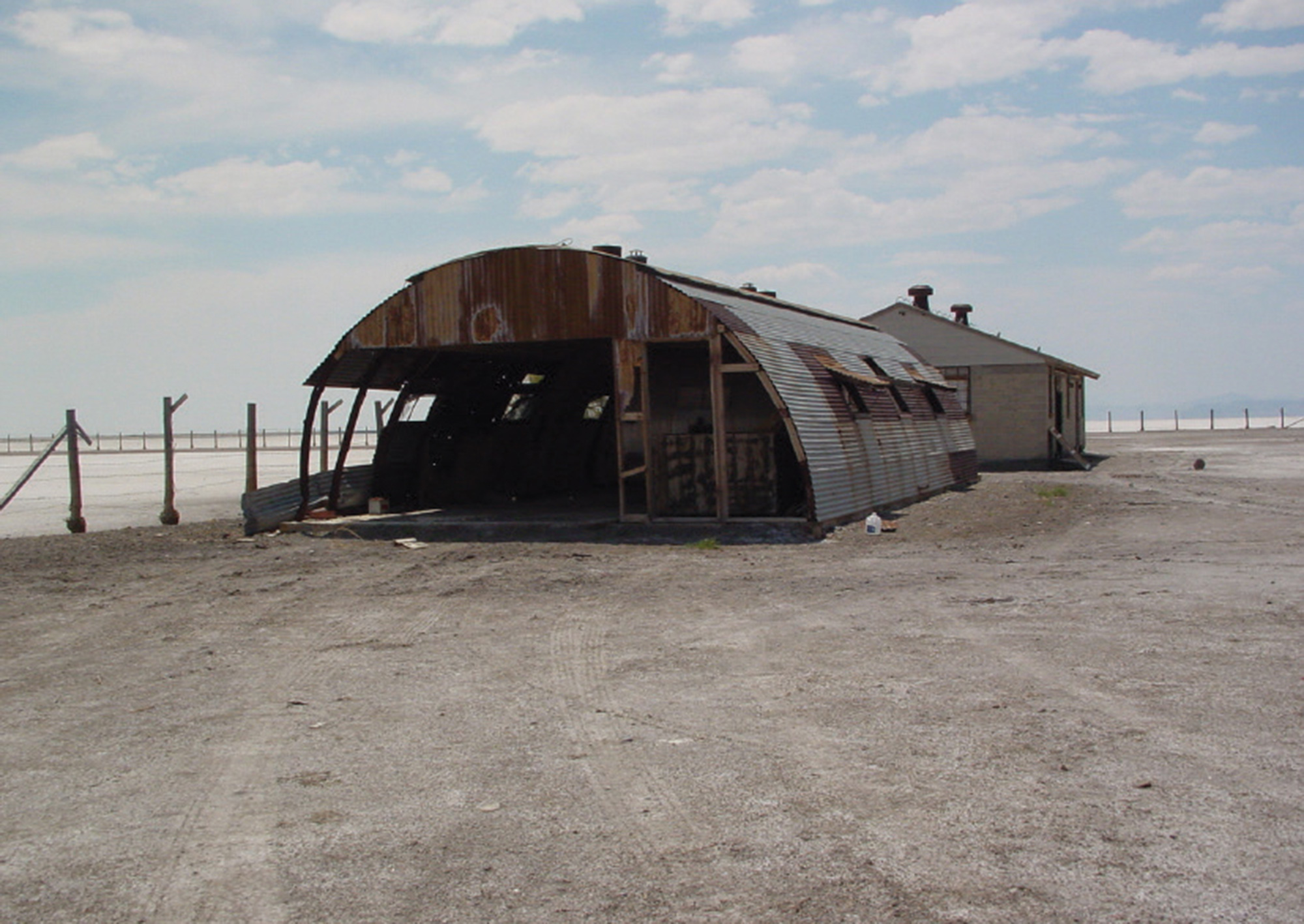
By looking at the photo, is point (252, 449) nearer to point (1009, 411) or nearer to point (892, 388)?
point (892, 388)

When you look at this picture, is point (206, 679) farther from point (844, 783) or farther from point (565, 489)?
point (565, 489)

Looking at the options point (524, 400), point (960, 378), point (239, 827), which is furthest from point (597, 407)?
point (239, 827)

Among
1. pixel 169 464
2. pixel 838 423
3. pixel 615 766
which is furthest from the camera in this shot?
pixel 169 464

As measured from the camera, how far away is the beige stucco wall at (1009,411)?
35.2 m

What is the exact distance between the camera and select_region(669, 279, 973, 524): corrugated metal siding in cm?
1755

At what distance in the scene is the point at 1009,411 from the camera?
35438 millimetres

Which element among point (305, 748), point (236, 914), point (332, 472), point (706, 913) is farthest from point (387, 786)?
point (332, 472)

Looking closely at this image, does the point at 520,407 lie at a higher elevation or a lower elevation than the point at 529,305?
lower

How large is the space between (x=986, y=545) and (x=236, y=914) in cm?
1242

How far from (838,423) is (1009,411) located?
1802 cm

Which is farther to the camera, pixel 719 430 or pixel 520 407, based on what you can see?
pixel 520 407

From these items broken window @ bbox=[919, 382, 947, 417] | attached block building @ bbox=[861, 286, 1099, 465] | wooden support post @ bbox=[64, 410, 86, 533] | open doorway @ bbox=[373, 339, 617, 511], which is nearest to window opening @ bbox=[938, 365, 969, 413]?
attached block building @ bbox=[861, 286, 1099, 465]

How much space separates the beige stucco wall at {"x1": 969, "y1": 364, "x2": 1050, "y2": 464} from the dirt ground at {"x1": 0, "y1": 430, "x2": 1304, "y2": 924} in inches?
903

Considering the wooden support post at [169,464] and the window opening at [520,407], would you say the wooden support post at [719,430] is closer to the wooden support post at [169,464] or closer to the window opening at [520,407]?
the window opening at [520,407]
